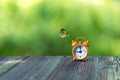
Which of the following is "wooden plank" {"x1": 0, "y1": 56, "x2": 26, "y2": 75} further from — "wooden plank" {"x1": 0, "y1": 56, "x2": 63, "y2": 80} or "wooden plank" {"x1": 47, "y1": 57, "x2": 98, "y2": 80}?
"wooden plank" {"x1": 47, "y1": 57, "x2": 98, "y2": 80}

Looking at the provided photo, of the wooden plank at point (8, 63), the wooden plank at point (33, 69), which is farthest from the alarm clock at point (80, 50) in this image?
the wooden plank at point (8, 63)

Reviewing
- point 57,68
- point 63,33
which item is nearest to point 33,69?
point 57,68

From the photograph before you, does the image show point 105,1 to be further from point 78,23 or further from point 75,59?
point 75,59

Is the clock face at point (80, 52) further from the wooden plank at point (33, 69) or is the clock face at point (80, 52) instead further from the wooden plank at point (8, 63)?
the wooden plank at point (8, 63)

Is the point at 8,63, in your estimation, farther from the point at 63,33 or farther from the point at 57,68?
the point at 63,33

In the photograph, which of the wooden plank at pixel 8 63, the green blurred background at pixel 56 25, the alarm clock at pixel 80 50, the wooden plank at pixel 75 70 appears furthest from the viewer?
the green blurred background at pixel 56 25

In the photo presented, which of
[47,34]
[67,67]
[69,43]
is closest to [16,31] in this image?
[47,34]

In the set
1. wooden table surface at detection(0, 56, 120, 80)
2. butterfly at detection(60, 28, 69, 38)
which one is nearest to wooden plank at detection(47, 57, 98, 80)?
wooden table surface at detection(0, 56, 120, 80)
